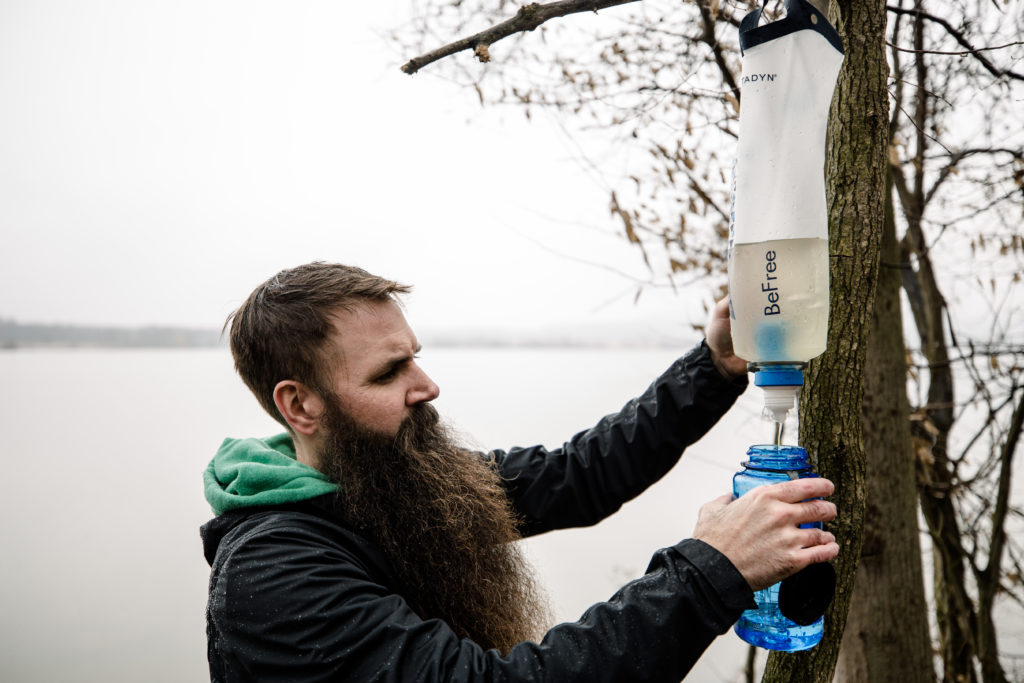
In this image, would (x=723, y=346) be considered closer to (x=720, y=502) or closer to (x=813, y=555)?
(x=720, y=502)

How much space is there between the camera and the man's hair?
1753 mm

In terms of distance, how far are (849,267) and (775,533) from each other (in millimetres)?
711

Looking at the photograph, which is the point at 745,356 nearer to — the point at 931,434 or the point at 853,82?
the point at 853,82

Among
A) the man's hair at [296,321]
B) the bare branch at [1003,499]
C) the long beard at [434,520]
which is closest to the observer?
the long beard at [434,520]

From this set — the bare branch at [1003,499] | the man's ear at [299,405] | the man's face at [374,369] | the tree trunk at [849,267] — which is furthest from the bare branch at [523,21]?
the bare branch at [1003,499]

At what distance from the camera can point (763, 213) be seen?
1192 mm

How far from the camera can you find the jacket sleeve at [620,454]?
1.76m

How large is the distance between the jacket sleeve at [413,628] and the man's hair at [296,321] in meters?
0.51

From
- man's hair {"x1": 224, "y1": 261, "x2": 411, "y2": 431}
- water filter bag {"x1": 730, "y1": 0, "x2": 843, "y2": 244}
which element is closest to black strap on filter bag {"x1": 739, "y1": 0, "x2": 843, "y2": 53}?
water filter bag {"x1": 730, "y1": 0, "x2": 843, "y2": 244}

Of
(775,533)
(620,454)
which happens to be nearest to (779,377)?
(775,533)

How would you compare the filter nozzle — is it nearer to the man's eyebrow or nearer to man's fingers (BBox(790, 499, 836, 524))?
man's fingers (BBox(790, 499, 836, 524))

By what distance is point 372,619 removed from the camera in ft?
4.07

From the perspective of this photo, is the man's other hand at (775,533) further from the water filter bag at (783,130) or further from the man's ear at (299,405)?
the man's ear at (299,405)

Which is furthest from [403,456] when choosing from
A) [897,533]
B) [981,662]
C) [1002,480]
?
[981,662]
